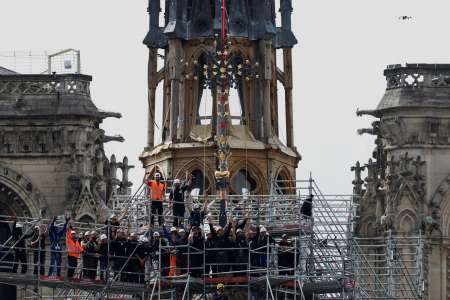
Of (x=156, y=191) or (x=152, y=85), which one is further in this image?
(x=152, y=85)

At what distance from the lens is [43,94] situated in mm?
133625

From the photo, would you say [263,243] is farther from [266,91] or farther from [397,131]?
[266,91]

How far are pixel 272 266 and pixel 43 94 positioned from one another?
68.2 ft

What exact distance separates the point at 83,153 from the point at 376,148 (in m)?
9.34

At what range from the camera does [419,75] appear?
131250 millimetres

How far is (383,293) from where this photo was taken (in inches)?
4897

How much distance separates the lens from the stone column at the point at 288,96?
136250mm

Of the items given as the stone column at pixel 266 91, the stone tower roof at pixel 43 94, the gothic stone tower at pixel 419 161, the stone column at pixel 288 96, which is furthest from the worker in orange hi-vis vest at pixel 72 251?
the stone column at pixel 288 96

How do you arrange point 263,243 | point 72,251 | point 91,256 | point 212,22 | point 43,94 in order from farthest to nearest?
point 212,22
point 43,94
point 263,243
point 91,256
point 72,251

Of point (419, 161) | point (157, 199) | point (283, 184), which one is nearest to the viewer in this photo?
point (157, 199)

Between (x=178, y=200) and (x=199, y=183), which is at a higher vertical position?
(x=199, y=183)

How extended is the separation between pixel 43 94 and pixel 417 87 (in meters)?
12.1

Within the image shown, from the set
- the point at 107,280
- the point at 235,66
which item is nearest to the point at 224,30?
the point at 235,66

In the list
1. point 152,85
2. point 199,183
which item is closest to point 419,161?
point 199,183
